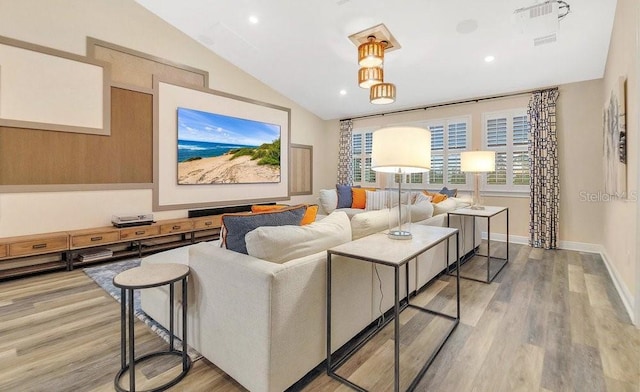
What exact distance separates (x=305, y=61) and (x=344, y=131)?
2495mm

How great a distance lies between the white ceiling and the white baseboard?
2438 millimetres

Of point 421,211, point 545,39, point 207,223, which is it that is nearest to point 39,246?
point 207,223

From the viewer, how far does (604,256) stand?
13.1ft

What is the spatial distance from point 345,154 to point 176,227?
4.17m

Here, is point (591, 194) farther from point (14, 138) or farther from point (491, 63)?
point (14, 138)

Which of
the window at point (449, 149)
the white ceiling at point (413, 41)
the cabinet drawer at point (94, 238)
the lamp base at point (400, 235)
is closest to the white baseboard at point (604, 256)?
the window at point (449, 149)

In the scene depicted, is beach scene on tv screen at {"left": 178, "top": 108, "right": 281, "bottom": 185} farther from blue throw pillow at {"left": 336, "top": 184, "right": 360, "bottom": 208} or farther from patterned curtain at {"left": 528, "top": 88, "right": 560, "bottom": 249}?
patterned curtain at {"left": 528, "top": 88, "right": 560, "bottom": 249}

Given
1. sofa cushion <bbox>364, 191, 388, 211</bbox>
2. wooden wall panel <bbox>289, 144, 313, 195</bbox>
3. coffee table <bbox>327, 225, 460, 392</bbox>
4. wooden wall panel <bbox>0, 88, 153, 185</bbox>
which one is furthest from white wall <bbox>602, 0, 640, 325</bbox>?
wooden wall panel <bbox>0, 88, 153, 185</bbox>

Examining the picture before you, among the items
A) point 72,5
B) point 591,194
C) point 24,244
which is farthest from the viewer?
point 591,194

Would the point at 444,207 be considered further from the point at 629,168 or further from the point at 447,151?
the point at 447,151

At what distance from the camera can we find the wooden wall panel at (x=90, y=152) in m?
3.45

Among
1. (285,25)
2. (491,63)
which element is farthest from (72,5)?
(491,63)

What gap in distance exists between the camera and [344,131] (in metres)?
7.28

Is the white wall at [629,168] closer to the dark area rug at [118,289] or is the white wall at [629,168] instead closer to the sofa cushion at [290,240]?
the sofa cushion at [290,240]
